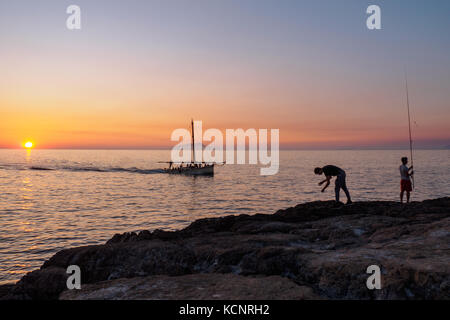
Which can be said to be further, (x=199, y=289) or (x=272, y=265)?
(x=272, y=265)

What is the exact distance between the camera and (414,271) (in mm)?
4547

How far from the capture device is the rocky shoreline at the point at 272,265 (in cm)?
452

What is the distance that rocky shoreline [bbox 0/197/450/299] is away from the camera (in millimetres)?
4523

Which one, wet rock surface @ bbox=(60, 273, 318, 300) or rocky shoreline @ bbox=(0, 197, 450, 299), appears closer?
wet rock surface @ bbox=(60, 273, 318, 300)

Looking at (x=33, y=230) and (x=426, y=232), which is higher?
(x=426, y=232)

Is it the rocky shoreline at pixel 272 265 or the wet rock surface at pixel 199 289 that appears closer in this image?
the wet rock surface at pixel 199 289

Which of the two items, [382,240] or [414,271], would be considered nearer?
[414,271]

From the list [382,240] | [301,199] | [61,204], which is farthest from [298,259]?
[61,204]

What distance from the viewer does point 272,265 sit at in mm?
5672
